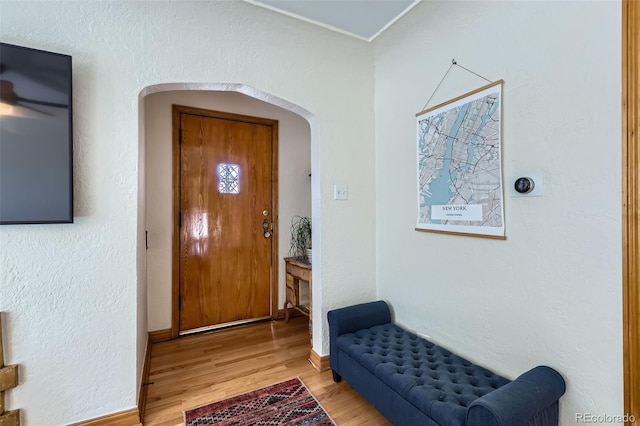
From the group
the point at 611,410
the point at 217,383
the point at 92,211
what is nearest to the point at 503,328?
the point at 611,410

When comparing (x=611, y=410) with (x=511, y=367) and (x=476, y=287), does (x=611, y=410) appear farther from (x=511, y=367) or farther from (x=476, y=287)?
(x=476, y=287)

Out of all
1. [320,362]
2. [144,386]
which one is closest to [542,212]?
[320,362]

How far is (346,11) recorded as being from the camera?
2.11 meters

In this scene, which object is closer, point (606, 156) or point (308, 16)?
point (606, 156)

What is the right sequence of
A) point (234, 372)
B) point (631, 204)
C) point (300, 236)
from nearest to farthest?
point (631, 204) < point (234, 372) < point (300, 236)

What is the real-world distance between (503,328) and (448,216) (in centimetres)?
68

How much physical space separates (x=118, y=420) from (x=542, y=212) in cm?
249

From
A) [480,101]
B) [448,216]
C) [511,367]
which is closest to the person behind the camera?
[511,367]

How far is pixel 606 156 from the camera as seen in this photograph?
119 cm

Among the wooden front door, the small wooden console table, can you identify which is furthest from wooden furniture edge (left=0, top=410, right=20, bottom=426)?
the small wooden console table

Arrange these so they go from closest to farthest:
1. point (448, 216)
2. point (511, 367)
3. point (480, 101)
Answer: point (511, 367) < point (480, 101) < point (448, 216)

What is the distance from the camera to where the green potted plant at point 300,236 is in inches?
132

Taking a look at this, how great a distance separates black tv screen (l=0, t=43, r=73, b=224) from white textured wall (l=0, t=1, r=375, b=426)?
0.09 m

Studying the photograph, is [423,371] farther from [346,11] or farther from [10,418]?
[346,11]
